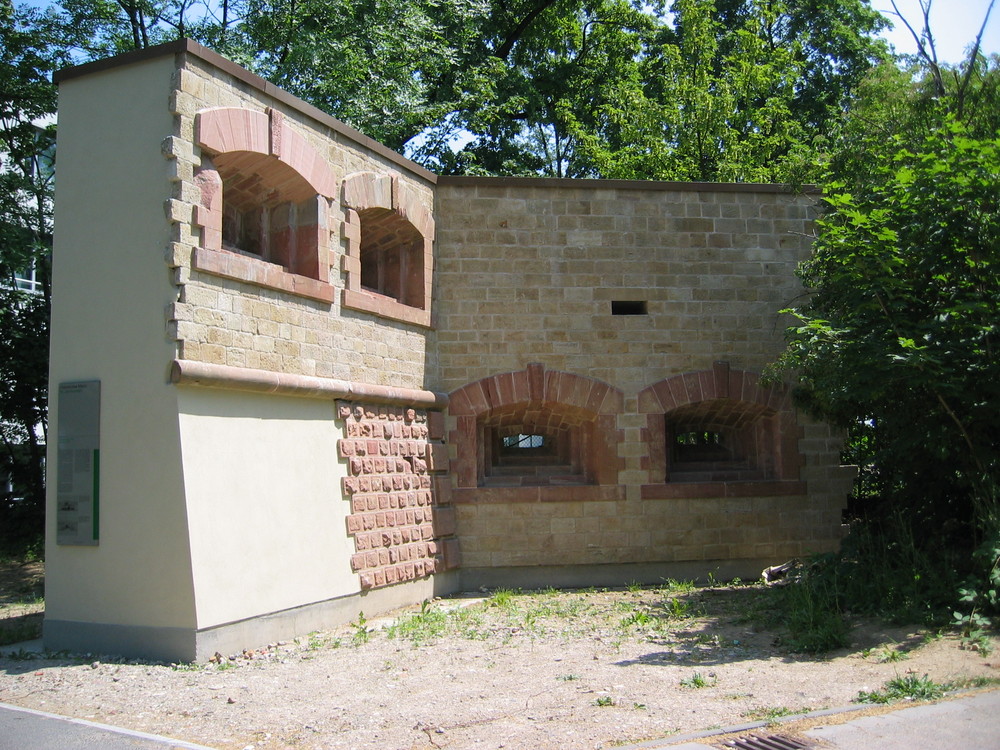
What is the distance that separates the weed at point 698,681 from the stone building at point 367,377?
348 cm

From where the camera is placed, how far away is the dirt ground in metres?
5.46

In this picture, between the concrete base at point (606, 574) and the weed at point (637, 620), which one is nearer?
the weed at point (637, 620)

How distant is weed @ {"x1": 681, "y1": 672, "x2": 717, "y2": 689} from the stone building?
3.48 meters

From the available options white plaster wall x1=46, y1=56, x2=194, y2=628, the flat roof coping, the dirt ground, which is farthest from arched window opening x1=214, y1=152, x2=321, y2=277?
the dirt ground

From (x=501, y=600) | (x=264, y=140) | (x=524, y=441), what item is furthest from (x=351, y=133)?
(x=501, y=600)

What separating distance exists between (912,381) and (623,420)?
13.0 ft

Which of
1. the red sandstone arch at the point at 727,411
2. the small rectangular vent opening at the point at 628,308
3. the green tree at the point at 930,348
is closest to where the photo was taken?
the green tree at the point at 930,348

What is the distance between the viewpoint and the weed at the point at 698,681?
617cm

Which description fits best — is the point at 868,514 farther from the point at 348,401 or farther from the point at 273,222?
the point at 273,222

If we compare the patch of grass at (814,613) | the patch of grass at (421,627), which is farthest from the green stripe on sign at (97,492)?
the patch of grass at (814,613)

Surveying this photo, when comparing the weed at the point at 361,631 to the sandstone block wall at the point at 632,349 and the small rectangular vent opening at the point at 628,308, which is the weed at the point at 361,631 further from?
the small rectangular vent opening at the point at 628,308

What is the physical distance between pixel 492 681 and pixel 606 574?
444cm

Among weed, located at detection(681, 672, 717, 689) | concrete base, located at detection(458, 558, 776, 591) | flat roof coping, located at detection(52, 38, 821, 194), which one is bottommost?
weed, located at detection(681, 672, 717, 689)

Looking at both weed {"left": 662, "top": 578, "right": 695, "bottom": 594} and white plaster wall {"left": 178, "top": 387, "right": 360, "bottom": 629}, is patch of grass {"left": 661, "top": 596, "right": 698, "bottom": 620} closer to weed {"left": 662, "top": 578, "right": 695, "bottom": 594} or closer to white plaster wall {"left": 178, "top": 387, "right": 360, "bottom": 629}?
weed {"left": 662, "top": 578, "right": 695, "bottom": 594}
